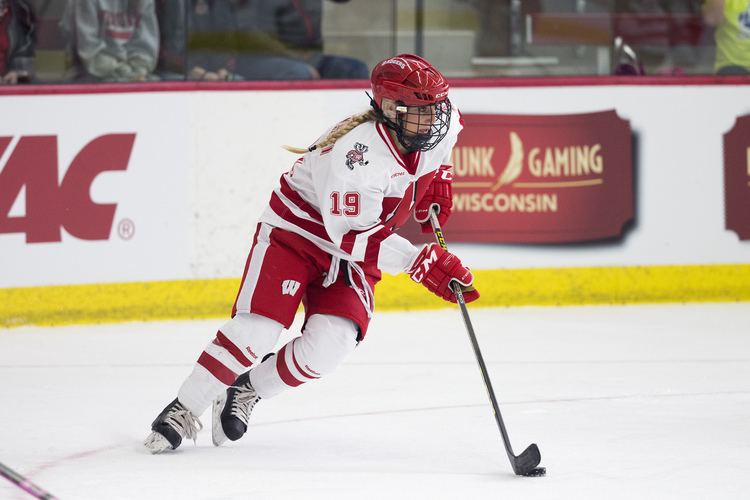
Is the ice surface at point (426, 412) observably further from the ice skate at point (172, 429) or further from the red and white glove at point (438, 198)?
the red and white glove at point (438, 198)

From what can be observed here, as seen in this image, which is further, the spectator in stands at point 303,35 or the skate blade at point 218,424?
the spectator in stands at point 303,35

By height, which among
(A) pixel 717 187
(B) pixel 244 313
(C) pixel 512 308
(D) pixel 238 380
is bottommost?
(C) pixel 512 308

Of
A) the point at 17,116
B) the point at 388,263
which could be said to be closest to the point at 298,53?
the point at 17,116

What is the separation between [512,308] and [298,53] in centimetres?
132

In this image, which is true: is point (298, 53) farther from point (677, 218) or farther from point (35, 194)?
point (677, 218)

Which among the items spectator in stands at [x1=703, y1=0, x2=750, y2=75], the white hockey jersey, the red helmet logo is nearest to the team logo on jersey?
the white hockey jersey

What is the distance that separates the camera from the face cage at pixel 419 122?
3.08 m

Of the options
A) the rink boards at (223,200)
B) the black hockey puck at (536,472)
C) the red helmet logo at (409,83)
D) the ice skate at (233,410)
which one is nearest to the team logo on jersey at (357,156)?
the red helmet logo at (409,83)

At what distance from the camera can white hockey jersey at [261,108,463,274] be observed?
120 inches

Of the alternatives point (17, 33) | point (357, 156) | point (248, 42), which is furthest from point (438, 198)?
point (17, 33)

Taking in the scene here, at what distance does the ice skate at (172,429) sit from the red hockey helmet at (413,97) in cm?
83

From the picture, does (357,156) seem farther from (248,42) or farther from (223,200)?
(248,42)

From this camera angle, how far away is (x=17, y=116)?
4.94 meters

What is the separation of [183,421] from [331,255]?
1.73 feet
